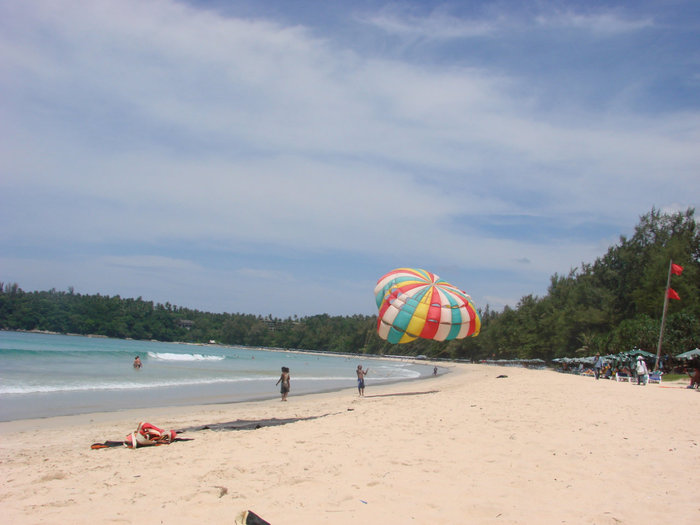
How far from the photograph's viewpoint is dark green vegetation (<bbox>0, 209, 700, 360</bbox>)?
36.1m

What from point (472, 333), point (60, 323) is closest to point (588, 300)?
point (472, 333)

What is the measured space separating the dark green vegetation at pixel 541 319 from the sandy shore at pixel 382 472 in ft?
85.3

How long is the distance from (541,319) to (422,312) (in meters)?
52.4

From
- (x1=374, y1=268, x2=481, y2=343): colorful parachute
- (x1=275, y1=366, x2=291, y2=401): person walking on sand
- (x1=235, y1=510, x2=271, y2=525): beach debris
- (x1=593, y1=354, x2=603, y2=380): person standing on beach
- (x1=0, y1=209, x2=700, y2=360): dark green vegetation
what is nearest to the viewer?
(x1=235, y1=510, x2=271, y2=525): beach debris

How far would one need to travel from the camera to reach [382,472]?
5.55 metres

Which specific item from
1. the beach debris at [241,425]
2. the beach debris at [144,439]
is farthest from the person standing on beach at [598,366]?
the beach debris at [144,439]

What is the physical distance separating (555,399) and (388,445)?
6.52 m

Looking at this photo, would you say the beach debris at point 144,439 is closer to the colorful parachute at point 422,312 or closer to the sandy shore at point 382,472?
the sandy shore at point 382,472

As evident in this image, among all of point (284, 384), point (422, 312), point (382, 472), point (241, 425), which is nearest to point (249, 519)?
point (382, 472)

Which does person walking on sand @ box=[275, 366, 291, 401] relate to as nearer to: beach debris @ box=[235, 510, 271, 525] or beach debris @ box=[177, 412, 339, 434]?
beach debris @ box=[177, 412, 339, 434]

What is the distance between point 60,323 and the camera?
13400 centimetres

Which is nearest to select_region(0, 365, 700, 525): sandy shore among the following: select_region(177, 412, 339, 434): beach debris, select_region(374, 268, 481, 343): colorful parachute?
select_region(177, 412, 339, 434): beach debris

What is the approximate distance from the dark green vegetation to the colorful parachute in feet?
64.5

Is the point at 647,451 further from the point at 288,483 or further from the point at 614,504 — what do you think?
the point at 288,483
